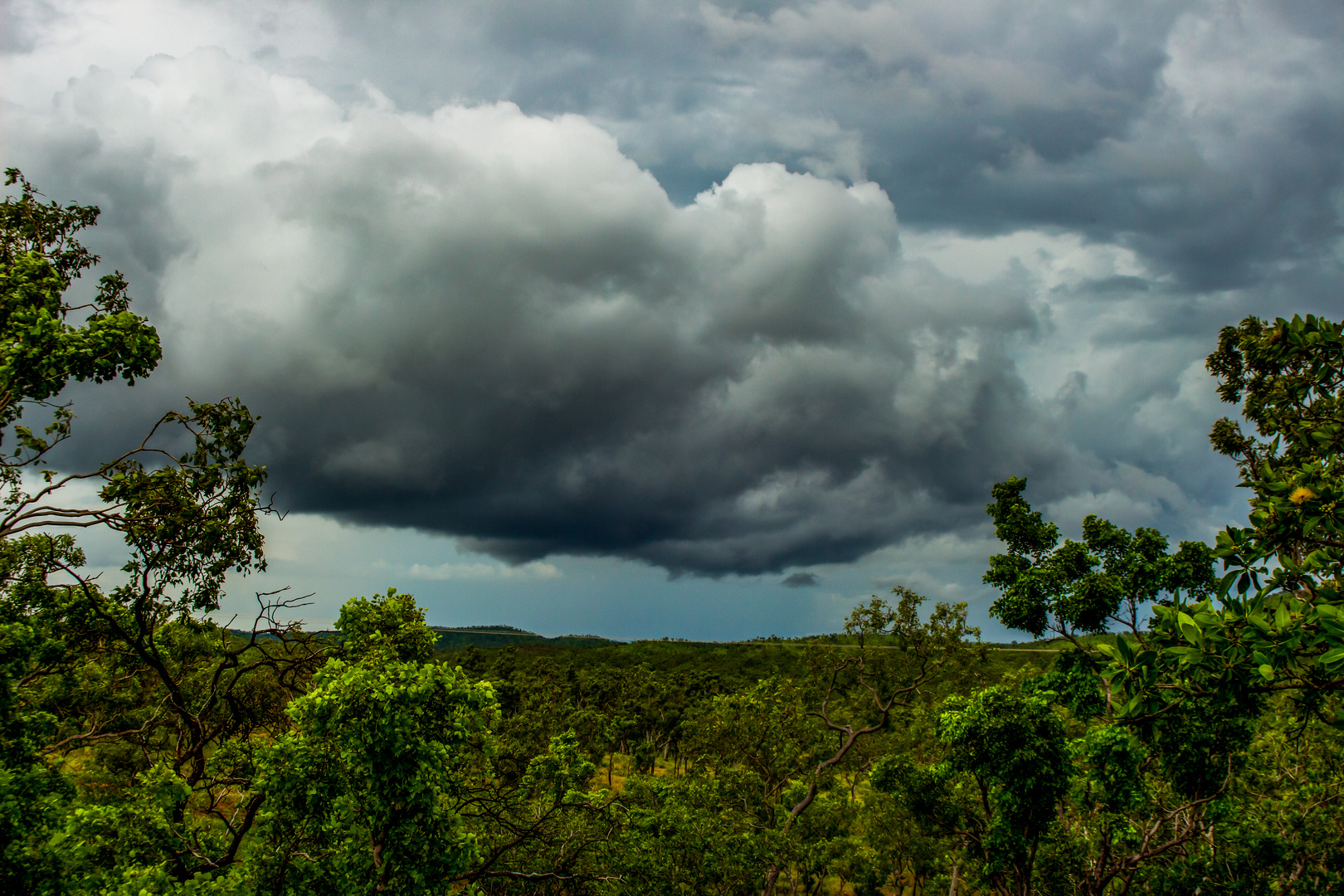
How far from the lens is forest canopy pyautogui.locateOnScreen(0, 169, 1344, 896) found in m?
7.57

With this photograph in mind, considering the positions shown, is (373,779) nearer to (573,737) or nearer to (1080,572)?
(573,737)

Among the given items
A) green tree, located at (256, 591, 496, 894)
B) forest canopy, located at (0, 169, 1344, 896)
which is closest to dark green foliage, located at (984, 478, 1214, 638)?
forest canopy, located at (0, 169, 1344, 896)

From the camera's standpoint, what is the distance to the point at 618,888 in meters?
17.2

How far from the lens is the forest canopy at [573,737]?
7.57 meters

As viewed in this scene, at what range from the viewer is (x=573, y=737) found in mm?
21344

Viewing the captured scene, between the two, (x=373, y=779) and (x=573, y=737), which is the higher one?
(x=373, y=779)

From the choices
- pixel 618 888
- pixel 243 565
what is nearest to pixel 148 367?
pixel 243 565

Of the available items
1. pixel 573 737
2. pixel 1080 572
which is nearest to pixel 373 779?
pixel 573 737

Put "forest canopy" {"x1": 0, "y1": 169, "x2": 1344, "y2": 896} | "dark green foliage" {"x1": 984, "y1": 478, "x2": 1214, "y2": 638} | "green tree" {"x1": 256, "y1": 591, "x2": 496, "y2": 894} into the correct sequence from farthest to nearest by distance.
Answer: "dark green foliage" {"x1": 984, "y1": 478, "x2": 1214, "y2": 638} < "green tree" {"x1": 256, "y1": 591, "x2": 496, "y2": 894} < "forest canopy" {"x1": 0, "y1": 169, "x2": 1344, "y2": 896}

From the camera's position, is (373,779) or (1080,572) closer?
(373,779)

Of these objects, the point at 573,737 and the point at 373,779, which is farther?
the point at 573,737

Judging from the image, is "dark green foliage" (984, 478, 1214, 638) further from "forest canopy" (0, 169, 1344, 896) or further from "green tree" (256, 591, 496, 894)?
A: "green tree" (256, 591, 496, 894)

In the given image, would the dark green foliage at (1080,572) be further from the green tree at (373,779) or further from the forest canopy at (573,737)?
the green tree at (373,779)

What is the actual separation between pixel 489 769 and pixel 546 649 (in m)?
153
